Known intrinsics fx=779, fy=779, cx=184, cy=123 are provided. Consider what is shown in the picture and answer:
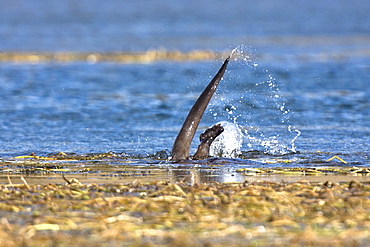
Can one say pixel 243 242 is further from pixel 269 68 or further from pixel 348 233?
pixel 269 68

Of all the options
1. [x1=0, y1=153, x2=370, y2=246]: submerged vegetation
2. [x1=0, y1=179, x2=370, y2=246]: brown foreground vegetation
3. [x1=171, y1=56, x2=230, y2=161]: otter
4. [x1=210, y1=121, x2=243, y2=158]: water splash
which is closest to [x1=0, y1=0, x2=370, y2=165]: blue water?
[x1=210, y1=121, x2=243, y2=158]: water splash

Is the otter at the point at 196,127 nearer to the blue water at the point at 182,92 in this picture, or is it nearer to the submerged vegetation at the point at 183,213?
the blue water at the point at 182,92

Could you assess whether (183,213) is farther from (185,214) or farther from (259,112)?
(259,112)

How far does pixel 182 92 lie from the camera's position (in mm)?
18281

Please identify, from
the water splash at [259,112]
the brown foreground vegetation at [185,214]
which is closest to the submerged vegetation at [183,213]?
the brown foreground vegetation at [185,214]

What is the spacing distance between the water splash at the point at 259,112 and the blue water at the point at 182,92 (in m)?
0.03

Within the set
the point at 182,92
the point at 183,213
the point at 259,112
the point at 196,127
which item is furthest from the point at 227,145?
the point at 182,92

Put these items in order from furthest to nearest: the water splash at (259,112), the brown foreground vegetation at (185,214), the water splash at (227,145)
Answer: the water splash at (259,112) < the water splash at (227,145) < the brown foreground vegetation at (185,214)

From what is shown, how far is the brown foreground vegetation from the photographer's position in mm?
5516

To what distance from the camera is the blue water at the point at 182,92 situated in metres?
12.0

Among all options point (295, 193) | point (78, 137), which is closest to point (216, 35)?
point (78, 137)

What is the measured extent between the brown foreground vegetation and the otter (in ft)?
6.24

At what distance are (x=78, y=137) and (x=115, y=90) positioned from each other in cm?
680

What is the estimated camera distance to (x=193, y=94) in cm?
1792
